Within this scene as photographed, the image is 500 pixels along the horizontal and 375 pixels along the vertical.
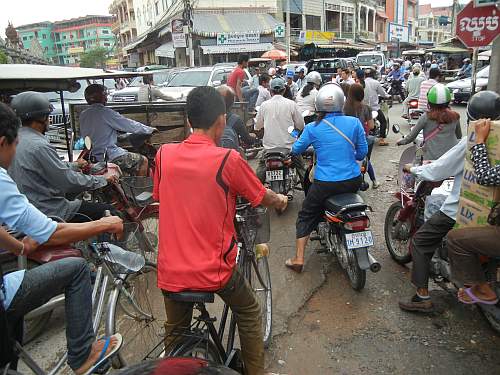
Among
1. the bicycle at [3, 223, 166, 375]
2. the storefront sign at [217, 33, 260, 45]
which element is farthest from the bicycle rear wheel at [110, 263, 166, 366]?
the storefront sign at [217, 33, 260, 45]

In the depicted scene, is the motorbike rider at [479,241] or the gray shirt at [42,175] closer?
the motorbike rider at [479,241]

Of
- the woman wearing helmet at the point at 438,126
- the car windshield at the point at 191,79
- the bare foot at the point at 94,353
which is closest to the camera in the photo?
the bare foot at the point at 94,353

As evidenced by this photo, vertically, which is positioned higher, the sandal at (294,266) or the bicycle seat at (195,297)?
the bicycle seat at (195,297)

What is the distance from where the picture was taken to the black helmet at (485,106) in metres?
3.16

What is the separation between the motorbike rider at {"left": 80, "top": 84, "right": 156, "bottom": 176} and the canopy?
0.28 meters

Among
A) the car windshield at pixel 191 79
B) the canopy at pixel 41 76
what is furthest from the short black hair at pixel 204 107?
the car windshield at pixel 191 79

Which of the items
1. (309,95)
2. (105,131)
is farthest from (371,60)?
(105,131)

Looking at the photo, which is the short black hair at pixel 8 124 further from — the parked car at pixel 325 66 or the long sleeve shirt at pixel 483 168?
the parked car at pixel 325 66

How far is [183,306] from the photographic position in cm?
232

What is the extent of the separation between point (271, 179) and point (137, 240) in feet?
8.95

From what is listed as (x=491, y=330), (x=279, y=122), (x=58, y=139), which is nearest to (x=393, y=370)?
(x=491, y=330)

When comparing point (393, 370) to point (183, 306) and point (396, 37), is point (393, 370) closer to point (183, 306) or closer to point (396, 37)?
point (183, 306)

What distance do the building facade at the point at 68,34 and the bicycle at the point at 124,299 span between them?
368ft

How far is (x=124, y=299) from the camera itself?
291cm
